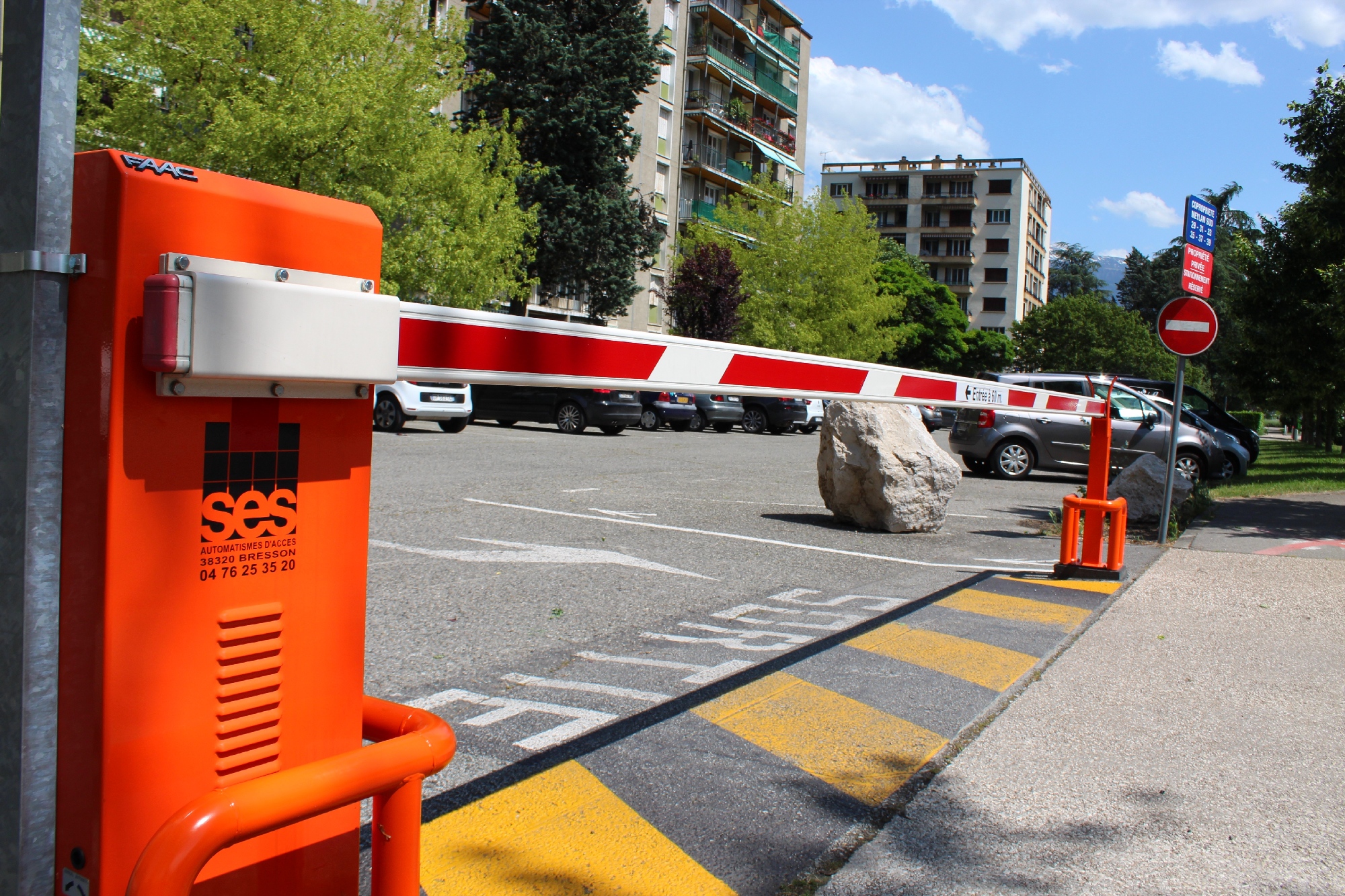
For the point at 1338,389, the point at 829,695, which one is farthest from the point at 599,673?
the point at 1338,389

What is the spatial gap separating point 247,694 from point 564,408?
22522 mm

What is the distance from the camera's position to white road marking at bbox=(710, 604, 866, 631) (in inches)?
222

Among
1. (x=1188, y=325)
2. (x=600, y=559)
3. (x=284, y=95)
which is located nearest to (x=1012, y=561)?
(x=1188, y=325)

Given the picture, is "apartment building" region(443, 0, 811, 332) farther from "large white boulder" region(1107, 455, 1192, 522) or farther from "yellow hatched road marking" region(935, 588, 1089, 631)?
"yellow hatched road marking" region(935, 588, 1089, 631)

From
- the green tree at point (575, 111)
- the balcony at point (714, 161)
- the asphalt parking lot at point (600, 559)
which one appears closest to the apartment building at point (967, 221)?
the balcony at point (714, 161)

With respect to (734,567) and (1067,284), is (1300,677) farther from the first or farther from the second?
(1067,284)

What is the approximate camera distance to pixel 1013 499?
1331 cm

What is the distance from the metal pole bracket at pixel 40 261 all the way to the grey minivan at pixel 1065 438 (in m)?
15.2

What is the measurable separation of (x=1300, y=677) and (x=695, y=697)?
9.43 feet

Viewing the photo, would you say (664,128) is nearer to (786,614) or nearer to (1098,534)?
(1098,534)

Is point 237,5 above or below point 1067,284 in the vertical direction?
below

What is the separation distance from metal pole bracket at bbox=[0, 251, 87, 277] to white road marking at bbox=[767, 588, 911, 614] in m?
5.23

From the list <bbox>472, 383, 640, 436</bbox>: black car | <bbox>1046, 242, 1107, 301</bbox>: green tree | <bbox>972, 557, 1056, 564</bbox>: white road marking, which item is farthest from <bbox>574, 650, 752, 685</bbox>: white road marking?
<bbox>1046, 242, 1107, 301</bbox>: green tree

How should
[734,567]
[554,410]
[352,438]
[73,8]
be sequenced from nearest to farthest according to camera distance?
1. [73,8]
2. [352,438]
3. [734,567]
4. [554,410]
